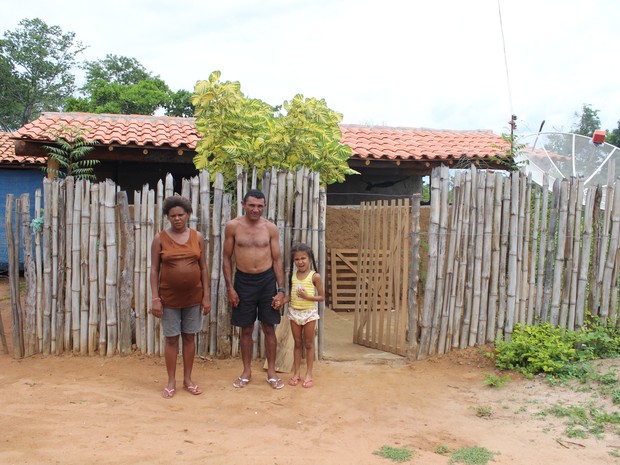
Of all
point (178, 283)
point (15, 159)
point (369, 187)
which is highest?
point (15, 159)

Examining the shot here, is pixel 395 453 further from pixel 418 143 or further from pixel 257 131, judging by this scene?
pixel 418 143

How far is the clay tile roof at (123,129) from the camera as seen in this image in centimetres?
816

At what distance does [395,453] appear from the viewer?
328 centimetres

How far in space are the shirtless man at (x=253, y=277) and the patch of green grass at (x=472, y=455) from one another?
1.66 meters

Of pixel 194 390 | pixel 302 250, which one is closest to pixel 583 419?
pixel 302 250

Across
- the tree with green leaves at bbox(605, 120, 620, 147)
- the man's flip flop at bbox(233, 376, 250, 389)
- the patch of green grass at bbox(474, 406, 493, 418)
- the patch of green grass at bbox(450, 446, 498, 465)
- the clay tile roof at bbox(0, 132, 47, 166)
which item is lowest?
the man's flip flop at bbox(233, 376, 250, 389)

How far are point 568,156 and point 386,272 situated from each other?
3.52 meters

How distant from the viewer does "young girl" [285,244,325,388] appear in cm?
467

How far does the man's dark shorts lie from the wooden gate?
1.59m

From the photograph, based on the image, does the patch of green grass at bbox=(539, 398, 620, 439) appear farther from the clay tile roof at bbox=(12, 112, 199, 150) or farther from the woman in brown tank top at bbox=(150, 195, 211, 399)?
the clay tile roof at bbox=(12, 112, 199, 150)

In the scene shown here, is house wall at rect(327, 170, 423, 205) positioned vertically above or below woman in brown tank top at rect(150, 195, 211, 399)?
above

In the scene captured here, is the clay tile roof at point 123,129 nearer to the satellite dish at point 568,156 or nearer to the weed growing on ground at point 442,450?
the satellite dish at point 568,156

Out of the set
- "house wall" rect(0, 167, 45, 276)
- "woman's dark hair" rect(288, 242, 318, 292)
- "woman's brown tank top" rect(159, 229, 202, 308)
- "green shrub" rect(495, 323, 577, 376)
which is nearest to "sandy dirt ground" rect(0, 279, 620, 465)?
"green shrub" rect(495, 323, 577, 376)

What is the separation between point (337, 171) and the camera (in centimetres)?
582
